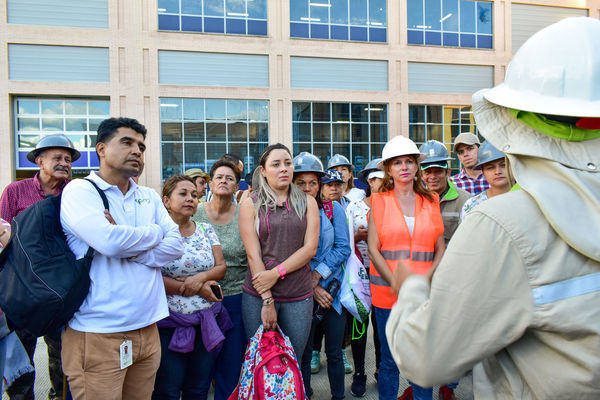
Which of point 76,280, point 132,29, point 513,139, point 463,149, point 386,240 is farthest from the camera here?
point 132,29

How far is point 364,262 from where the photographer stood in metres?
4.18

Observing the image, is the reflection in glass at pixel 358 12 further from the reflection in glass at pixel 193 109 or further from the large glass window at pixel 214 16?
the reflection in glass at pixel 193 109

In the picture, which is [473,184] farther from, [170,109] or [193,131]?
[170,109]

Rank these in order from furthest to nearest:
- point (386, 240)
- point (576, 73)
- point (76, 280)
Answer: point (386, 240), point (76, 280), point (576, 73)

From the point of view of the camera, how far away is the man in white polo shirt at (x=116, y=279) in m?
2.15

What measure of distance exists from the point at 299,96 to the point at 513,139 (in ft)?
62.3

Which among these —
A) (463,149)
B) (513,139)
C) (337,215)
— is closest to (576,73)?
(513,139)

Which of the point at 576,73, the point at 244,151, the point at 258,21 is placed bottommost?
the point at 576,73

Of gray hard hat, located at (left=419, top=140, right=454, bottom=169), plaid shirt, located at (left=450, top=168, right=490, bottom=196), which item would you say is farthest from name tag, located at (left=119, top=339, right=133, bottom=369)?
plaid shirt, located at (left=450, top=168, right=490, bottom=196)

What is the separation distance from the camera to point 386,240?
320cm

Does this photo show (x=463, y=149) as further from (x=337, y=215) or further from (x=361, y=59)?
(x=361, y=59)

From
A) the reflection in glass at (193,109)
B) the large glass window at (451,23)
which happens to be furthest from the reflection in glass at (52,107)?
the large glass window at (451,23)

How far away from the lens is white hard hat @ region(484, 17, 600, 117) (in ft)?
3.08

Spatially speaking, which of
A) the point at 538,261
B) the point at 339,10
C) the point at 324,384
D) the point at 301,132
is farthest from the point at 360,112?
the point at 538,261
